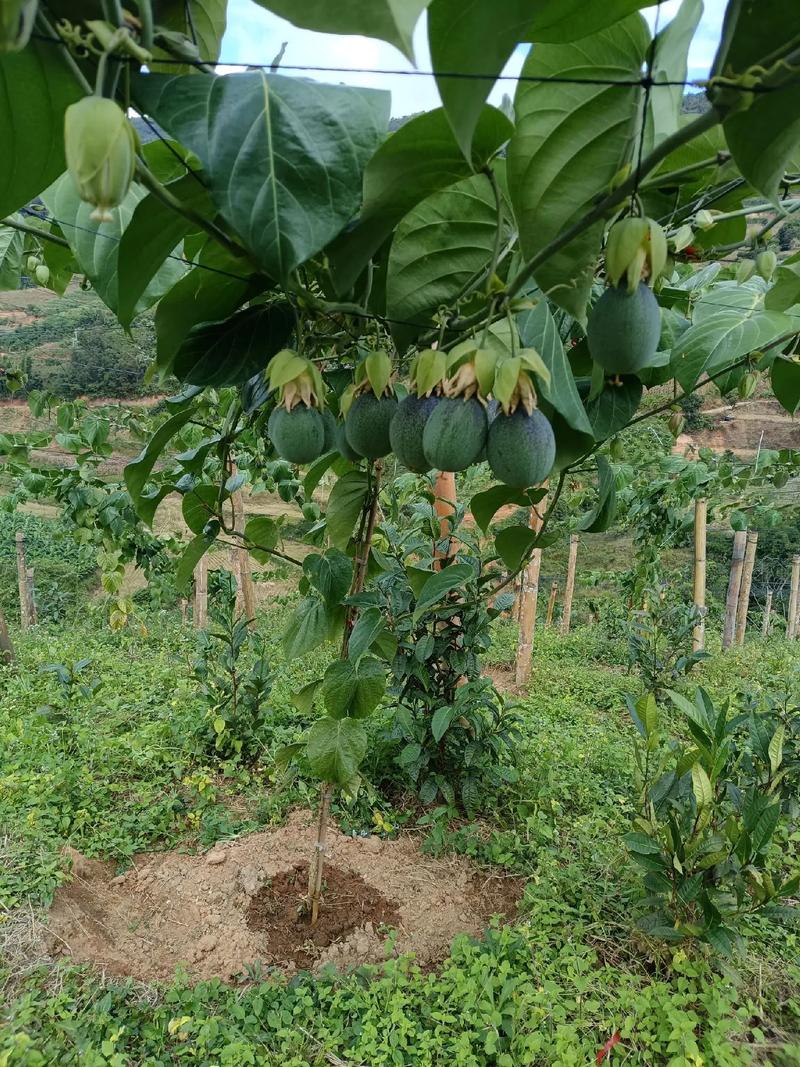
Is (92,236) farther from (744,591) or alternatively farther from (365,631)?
(744,591)

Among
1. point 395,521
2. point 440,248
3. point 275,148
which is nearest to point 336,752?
point 440,248

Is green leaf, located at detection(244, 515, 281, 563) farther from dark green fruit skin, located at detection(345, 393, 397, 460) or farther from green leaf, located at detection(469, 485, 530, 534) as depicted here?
dark green fruit skin, located at detection(345, 393, 397, 460)

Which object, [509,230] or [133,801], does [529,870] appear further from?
[509,230]

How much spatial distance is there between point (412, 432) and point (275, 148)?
0.25 m

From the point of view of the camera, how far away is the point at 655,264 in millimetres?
501

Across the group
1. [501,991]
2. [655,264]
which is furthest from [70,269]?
[501,991]

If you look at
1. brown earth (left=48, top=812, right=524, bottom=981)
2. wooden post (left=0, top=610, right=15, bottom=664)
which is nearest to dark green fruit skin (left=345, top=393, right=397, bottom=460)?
brown earth (left=48, top=812, right=524, bottom=981)

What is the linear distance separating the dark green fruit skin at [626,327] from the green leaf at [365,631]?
0.76 m

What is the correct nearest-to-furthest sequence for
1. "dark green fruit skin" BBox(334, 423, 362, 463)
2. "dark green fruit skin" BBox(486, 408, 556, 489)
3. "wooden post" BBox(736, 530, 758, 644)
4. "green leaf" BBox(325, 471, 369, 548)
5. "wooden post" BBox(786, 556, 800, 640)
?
"dark green fruit skin" BBox(486, 408, 556, 489) < "dark green fruit skin" BBox(334, 423, 362, 463) < "green leaf" BBox(325, 471, 369, 548) < "wooden post" BBox(736, 530, 758, 644) < "wooden post" BBox(786, 556, 800, 640)

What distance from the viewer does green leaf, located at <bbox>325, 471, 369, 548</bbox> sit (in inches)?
46.3

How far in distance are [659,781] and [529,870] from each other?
53 centimetres

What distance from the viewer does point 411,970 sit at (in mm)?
1792

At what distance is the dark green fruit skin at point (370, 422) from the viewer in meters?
0.70

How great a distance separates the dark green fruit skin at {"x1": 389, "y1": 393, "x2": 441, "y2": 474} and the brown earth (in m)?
1.68
